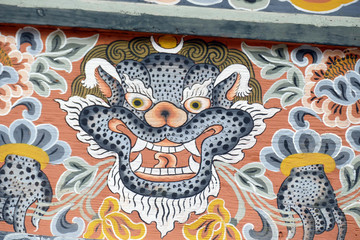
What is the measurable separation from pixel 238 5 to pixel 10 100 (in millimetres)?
1301

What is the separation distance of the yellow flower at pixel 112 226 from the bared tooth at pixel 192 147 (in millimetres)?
444

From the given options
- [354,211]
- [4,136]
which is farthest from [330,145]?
[4,136]

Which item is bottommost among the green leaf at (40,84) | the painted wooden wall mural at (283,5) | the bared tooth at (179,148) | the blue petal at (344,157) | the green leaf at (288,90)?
the bared tooth at (179,148)

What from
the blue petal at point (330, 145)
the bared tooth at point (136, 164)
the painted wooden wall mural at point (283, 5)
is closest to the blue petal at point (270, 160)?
the blue petal at point (330, 145)

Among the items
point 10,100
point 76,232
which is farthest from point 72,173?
point 10,100

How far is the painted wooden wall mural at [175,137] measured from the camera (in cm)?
221

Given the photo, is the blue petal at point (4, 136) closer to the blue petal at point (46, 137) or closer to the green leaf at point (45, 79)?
the blue petal at point (46, 137)

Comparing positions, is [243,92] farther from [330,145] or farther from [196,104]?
[330,145]

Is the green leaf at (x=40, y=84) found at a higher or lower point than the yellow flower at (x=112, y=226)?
higher

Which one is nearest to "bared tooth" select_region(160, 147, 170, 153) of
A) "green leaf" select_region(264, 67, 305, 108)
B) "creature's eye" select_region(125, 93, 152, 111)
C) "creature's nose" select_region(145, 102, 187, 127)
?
"creature's nose" select_region(145, 102, 187, 127)

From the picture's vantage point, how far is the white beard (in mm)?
2205

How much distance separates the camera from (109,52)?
2309 mm

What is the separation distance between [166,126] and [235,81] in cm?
43

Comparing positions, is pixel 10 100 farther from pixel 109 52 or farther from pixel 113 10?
pixel 113 10
